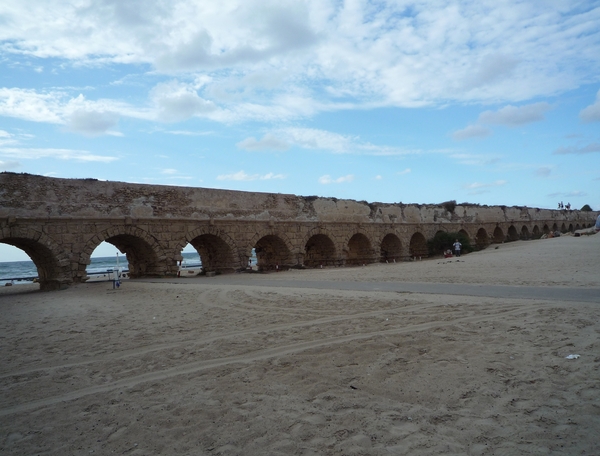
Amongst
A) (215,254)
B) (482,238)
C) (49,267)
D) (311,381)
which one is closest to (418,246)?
(482,238)

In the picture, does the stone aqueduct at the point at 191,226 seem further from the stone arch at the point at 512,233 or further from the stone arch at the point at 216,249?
the stone arch at the point at 512,233

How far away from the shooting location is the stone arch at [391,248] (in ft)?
76.5

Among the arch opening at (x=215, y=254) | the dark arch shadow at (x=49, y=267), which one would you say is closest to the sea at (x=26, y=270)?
the arch opening at (x=215, y=254)

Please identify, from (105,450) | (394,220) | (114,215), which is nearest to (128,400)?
(105,450)

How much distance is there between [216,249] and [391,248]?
1056 centimetres

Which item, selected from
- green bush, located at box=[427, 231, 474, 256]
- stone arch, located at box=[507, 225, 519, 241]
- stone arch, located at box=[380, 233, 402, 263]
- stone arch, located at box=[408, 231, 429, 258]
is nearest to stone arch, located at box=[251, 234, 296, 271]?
stone arch, located at box=[380, 233, 402, 263]

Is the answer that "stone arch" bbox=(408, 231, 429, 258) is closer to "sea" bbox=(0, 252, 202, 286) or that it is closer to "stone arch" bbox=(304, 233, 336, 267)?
"stone arch" bbox=(304, 233, 336, 267)

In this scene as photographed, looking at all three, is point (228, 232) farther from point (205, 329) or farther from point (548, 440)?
point (548, 440)

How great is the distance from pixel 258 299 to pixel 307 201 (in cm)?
1134

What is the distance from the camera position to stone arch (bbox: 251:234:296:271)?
1834cm

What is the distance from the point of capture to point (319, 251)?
68.2 ft

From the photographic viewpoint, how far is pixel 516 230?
35406mm

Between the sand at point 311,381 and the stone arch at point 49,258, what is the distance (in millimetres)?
6013

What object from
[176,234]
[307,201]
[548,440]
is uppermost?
[307,201]
